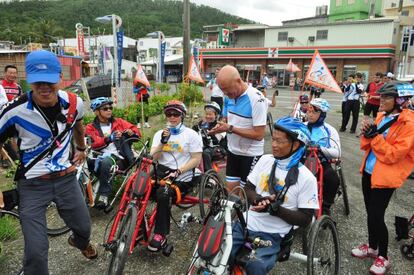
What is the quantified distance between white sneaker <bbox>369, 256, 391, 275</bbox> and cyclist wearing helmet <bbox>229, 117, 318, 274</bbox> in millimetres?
1175

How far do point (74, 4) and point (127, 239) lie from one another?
12965 cm

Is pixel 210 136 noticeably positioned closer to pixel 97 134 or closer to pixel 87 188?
pixel 97 134

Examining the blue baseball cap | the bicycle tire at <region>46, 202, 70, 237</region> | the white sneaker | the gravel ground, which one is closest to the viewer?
the blue baseball cap

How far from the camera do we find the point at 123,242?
2781 mm

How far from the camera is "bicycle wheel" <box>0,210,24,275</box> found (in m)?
3.25

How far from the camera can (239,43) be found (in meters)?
48.0

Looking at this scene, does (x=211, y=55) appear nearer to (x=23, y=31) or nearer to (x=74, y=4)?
(x=23, y=31)

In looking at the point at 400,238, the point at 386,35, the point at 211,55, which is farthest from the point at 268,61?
the point at 400,238

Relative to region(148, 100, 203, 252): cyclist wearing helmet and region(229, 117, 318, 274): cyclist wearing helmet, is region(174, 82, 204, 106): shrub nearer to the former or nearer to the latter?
region(148, 100, 203, 252): cyclist wearing helmet

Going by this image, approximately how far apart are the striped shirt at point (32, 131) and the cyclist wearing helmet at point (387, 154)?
9.68 feet

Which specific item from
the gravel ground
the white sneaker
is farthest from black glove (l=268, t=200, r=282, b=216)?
the white sneaker

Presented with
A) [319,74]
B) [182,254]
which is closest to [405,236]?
[182,254]

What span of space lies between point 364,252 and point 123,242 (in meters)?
2.56

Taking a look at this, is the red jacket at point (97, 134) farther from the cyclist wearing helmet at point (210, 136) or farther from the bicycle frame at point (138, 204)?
the bicycle frame at point (138, 204)
